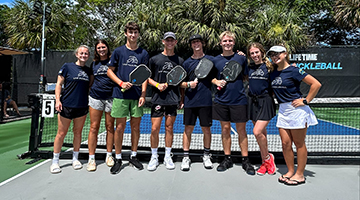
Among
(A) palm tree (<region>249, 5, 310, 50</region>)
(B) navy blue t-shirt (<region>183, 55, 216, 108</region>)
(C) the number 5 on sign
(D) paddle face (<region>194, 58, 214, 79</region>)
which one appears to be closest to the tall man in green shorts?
(B) navy blue t-shirt (<region>183, 55, 216, 108</region>)

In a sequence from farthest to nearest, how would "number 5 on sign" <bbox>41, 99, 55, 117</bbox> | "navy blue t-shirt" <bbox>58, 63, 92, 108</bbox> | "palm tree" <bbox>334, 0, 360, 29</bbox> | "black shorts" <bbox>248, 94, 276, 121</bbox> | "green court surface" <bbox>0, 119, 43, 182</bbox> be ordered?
"palm tree" <bbox>334, 0, 360, 29</bbox>
"number 5 on sign" <bbox>41, 99, 55, 117</bbox>
"green court surface" <bbox>0, 119, 43, 182</bbox>
"navy blue t-shirt" <bbox>58, 63, 92, 108</bbox>
"black shorts" <bbox>248, 94, 276, 121</bbox>

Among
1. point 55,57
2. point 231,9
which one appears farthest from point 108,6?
point 231,9

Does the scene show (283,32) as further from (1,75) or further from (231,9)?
(1,75)

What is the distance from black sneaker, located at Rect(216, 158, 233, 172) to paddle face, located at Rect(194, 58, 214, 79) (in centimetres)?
129

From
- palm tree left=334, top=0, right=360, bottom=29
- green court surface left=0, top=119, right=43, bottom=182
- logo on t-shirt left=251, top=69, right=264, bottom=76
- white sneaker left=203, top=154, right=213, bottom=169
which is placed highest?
palm tree left=334, top=0, right=360, bottom=29

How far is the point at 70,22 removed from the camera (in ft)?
50.0

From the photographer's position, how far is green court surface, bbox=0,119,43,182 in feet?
12.1

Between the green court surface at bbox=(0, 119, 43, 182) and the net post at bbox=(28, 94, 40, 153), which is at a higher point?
the net post at bbox=(28, 94, 40, 153)

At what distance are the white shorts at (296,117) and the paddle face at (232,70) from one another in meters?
0.74

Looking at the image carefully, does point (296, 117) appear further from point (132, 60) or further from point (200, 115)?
point (132, 60)

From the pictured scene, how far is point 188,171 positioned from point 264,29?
12.0m

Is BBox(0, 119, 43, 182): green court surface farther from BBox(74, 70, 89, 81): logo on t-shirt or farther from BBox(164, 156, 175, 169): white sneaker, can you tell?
BBox(164, 156, 175, 169): white sneaker

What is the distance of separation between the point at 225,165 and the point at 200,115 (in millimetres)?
810

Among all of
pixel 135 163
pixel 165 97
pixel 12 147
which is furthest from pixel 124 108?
pixel 12 147
